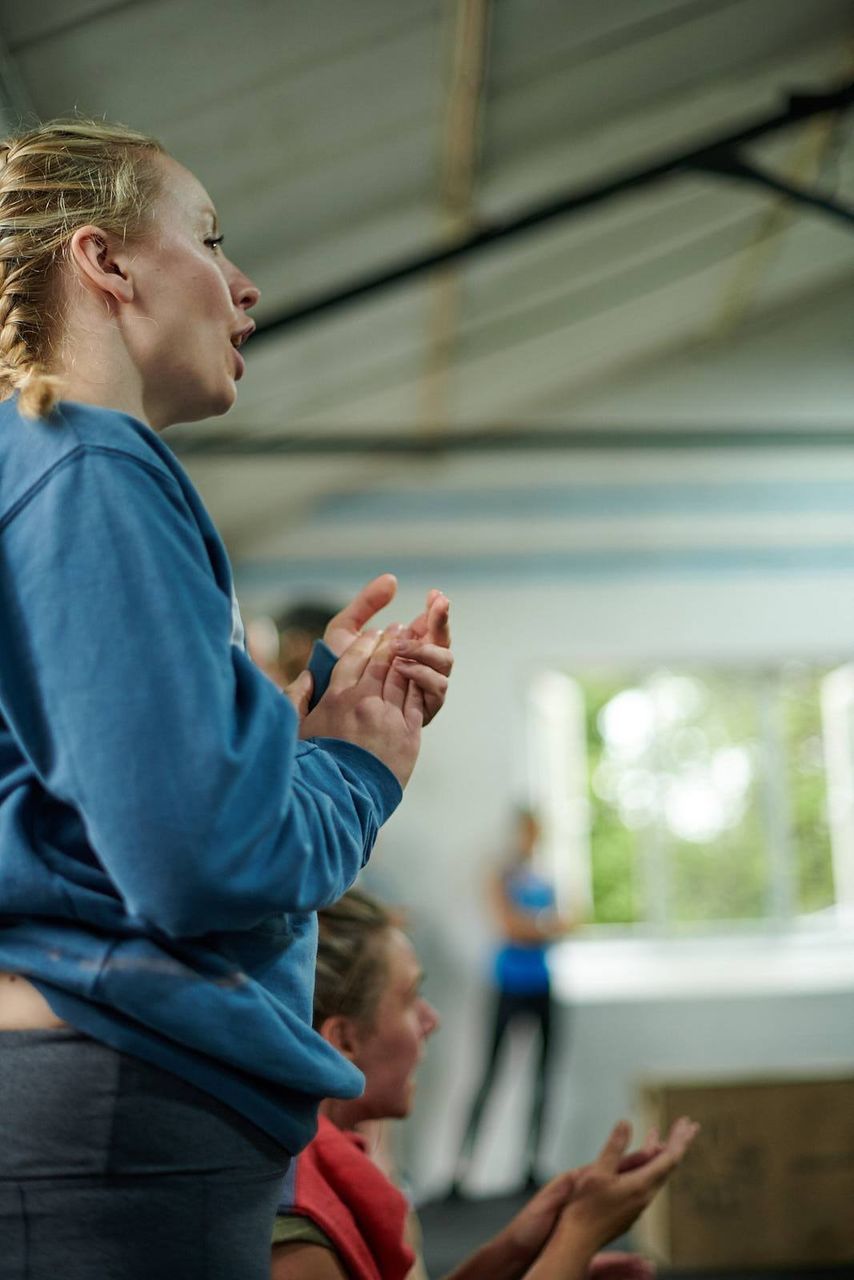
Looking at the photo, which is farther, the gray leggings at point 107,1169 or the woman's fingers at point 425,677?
the woman's fingers at point 425,677

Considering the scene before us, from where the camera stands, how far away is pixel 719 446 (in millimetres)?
6117

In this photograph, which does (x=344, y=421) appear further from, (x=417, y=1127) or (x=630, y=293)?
(x=417, y=1127)

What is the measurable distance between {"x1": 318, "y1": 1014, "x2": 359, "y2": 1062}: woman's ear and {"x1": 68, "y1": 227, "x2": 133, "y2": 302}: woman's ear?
928 mm

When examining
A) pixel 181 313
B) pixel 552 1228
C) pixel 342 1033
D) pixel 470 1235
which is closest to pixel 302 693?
pixel 181 313

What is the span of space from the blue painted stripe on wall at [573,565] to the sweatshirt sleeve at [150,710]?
5.36m

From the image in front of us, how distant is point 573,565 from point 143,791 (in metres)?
5.54

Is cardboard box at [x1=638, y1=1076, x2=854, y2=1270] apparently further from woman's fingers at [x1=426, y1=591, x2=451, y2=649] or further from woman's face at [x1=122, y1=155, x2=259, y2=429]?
woman's face at [x1=122, y1=155, x2=259, y2=429]

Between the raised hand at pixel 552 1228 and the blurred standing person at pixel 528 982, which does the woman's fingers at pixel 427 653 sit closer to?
the raised hand at pixel 552 1228

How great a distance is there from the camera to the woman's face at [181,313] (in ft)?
2.73

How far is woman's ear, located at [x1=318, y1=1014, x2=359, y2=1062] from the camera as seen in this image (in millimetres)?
1464

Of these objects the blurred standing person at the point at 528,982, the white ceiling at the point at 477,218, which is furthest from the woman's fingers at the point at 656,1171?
the blurred standing person at the point at 528,982

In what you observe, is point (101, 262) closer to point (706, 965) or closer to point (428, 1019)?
point (428, 1019)

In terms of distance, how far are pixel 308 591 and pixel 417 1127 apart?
2.53 meters

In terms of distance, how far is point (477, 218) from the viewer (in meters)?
4.04
